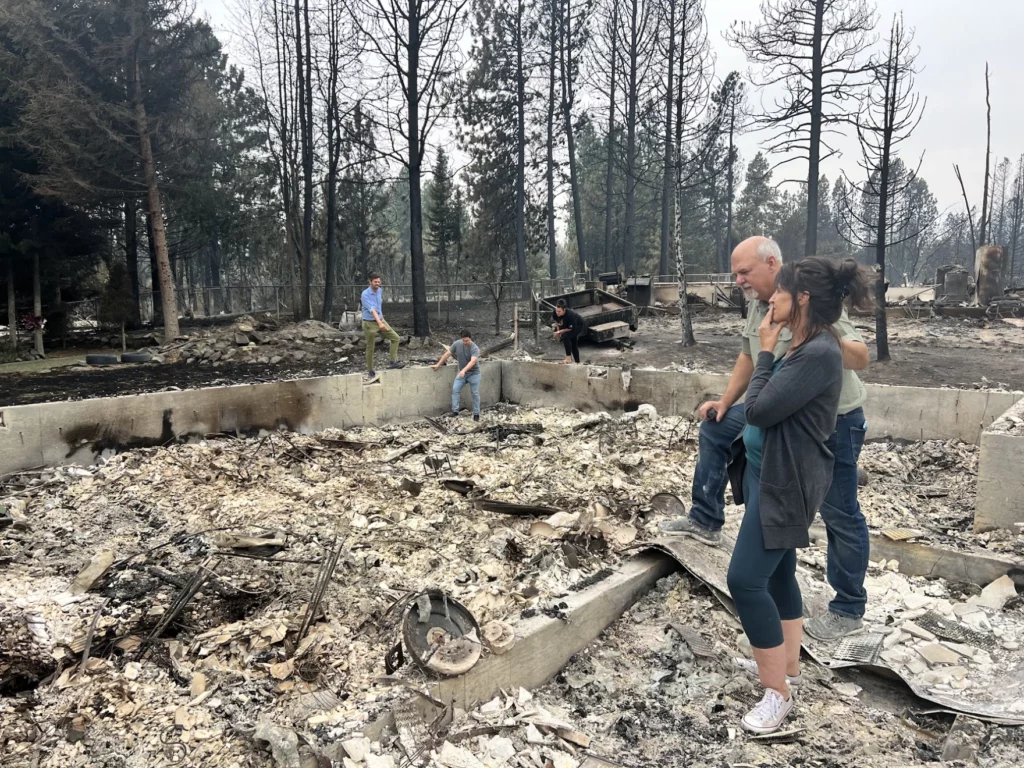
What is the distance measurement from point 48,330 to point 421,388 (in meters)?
15.0

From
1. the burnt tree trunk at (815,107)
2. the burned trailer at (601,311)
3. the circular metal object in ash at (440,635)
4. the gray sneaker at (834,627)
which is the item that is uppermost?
the burnt tree trunk at (815,107)

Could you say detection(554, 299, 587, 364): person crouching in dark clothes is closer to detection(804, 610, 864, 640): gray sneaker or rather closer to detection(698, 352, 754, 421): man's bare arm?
detection(698, 352, 754, 421): man's bare arm

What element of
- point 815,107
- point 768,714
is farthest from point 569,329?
point 815,107

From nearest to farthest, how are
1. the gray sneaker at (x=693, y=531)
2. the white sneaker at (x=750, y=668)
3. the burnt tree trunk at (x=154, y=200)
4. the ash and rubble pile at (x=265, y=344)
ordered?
1. the white sneaker at (x=750, y=668)
2. the gray sneaker at (x=693, y=531)
3. the ash and rubble pile at (x=265, y=344)
4. the burnt tree trunk at (x=154, y=200)

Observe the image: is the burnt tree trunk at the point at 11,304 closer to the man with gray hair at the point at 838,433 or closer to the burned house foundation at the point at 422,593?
the burned house foundation at the point at 422,593

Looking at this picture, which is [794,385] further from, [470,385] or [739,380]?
[470,385]

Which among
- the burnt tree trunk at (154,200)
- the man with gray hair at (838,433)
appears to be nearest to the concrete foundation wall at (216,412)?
the man with gray hair at (838,433)

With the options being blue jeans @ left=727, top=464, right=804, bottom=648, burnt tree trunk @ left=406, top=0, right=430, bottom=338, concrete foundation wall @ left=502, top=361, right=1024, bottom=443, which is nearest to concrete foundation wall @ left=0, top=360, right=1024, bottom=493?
concrete foundation wall @ left=502, top=361, right=1024, bottom=443

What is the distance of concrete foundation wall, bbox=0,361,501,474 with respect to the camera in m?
6.48

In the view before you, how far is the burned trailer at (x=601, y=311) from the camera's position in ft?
50.1

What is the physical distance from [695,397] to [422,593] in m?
6.01

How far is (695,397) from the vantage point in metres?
8.44

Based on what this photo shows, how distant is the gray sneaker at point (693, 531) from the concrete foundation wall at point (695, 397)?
419 centimetres

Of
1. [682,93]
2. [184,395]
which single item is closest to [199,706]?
[184,395]
